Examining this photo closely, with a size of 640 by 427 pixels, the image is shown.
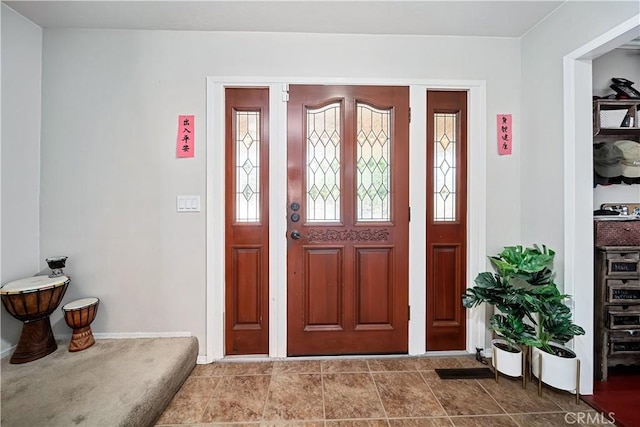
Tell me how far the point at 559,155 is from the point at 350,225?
146 cm

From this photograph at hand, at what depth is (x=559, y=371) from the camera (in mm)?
1614

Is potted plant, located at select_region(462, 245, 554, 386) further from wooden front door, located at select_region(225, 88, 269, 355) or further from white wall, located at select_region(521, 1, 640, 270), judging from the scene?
wooden front door, located at select_region(225, 88, 269, 355)

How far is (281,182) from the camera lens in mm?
2051

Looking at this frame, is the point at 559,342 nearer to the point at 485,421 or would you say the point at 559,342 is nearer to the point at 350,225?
the point at 485,421

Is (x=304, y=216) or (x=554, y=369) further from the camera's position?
(x=304, y=216)

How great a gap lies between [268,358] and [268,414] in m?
0.55

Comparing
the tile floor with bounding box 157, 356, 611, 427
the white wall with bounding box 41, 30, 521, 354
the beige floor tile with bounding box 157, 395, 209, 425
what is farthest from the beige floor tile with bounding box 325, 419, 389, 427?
the white wall with bounding box 41, 30, 521, 354

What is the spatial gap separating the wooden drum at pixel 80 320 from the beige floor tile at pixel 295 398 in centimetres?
133

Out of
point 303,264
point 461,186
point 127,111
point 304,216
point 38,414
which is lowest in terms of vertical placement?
point 38,414

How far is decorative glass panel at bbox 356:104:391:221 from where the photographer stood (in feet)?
6.89

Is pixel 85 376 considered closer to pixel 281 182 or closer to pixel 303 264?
pixel 303 264

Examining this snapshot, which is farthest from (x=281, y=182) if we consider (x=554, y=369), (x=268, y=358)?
(x=554, y=369)

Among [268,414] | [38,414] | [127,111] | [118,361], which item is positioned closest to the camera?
[38,414]

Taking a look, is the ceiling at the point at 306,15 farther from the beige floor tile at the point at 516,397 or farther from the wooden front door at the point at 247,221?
the beige floor tile at the point at 516,397
